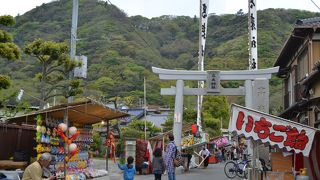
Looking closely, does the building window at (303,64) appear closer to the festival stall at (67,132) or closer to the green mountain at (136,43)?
the festival stall at (67,132)

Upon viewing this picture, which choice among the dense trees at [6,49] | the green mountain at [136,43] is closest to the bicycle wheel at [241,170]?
the dense trees at [6,49]

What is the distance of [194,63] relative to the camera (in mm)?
77688

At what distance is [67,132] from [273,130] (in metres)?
7.30

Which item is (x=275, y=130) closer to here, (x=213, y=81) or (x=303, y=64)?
(x=213, y=81)

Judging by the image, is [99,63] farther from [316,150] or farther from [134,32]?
[316,150]

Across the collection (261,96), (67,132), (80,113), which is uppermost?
(261,96)

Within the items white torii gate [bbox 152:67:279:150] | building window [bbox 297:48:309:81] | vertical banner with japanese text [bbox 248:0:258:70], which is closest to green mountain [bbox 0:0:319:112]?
building window [bbox 297:48:309:81]

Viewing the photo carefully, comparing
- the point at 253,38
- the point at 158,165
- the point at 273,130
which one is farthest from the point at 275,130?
the point at 253,38

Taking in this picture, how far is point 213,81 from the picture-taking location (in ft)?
83.1

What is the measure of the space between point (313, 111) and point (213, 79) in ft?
19.0

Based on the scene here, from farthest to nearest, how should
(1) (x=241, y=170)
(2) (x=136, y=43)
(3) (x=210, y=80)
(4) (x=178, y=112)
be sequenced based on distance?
(2) (x=136, y=43)
(4) (x=178, y=112)
(3) (x=210, y=80)
(1) (x=241, y=170)

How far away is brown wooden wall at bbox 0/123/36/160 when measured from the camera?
18.2 metres

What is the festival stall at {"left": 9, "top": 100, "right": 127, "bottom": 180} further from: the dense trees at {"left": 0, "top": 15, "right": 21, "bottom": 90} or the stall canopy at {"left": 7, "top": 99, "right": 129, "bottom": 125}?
the dense trees at {"left": 0, "top": 15, "right": 21, "bottom": 90}

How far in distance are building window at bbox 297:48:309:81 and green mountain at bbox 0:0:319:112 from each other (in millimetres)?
32406
